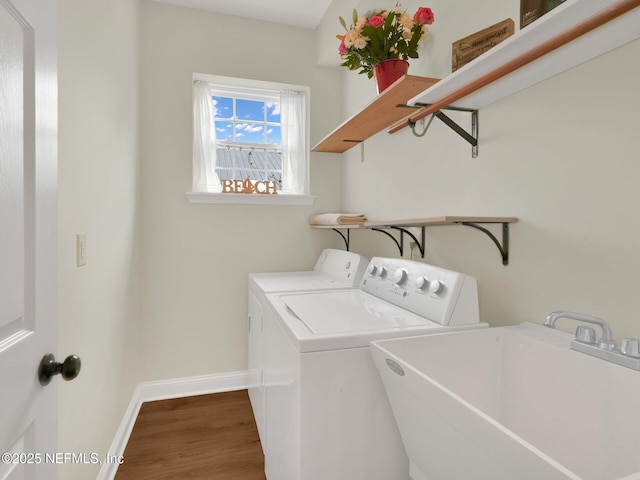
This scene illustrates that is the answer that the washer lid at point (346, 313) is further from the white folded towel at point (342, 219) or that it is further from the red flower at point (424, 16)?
the red flower at point (424, 16)

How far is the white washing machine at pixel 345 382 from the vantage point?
1043 mm

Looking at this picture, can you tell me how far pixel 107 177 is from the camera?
1.60 metres

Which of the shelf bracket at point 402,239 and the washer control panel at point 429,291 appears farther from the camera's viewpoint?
the shelf bracket at point 402,239

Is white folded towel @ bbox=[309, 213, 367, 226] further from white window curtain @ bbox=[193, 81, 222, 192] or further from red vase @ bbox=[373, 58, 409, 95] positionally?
white window curtain @ bbox=[193, 81, 222, 192]

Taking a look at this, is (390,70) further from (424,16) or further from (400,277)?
(400,277)

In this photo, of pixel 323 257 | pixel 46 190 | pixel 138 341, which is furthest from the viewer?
pixel 323 257

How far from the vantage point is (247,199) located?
250 centimetres

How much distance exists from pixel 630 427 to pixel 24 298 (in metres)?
1.28

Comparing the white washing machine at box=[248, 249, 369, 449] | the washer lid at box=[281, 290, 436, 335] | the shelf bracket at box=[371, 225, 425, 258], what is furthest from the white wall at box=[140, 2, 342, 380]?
the washer lid at box=[281, 290, 436, 335]

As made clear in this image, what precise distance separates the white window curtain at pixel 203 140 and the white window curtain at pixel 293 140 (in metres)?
0.55

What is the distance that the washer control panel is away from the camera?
1.19 meters

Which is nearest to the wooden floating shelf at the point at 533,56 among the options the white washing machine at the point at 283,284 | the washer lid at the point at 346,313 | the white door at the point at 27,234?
the washer lid at the point at 346,313

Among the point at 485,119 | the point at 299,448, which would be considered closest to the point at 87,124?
the point at 299,448

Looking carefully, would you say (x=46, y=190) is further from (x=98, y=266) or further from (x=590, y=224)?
(x=590, y=224)
